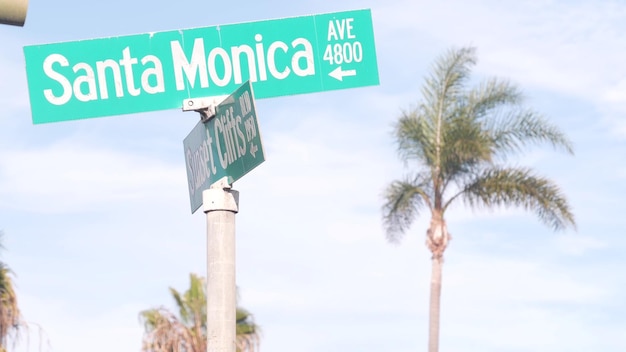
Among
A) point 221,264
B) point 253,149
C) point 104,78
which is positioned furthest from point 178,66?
point 221,264

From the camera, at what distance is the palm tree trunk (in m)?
29.5

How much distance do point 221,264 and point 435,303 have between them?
25.9 metres

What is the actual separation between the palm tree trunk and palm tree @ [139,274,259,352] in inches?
194

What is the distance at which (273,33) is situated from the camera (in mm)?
Result: 5367

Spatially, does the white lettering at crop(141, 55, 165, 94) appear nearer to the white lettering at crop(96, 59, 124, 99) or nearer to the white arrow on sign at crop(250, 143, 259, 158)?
the white lettering at crop(96, 59, 124, 99)

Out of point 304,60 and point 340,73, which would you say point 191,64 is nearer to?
point 304,60

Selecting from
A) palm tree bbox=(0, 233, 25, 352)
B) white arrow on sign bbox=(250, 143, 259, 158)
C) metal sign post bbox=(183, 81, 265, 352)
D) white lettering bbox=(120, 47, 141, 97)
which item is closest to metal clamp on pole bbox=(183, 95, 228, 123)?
metal sign post bbox=(183, 81, 265, 352)

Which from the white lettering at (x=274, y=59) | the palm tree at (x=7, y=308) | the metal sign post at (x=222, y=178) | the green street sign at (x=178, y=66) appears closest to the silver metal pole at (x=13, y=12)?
the metal sign post at (x=222, y=178)

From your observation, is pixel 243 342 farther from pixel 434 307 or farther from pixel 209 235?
pixel 209 235

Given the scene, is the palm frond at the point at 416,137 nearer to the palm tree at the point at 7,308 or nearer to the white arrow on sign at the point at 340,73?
the palm tree at the point at 7,308

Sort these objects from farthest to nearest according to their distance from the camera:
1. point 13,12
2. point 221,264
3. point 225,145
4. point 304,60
Result: point 304,60, point 225,145, point 221,264, point 13,12

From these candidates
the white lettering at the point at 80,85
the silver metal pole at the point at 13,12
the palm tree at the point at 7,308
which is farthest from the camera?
the palm tree at the point at 7,308

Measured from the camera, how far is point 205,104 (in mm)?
5277

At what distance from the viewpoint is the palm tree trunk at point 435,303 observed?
1162 inches
